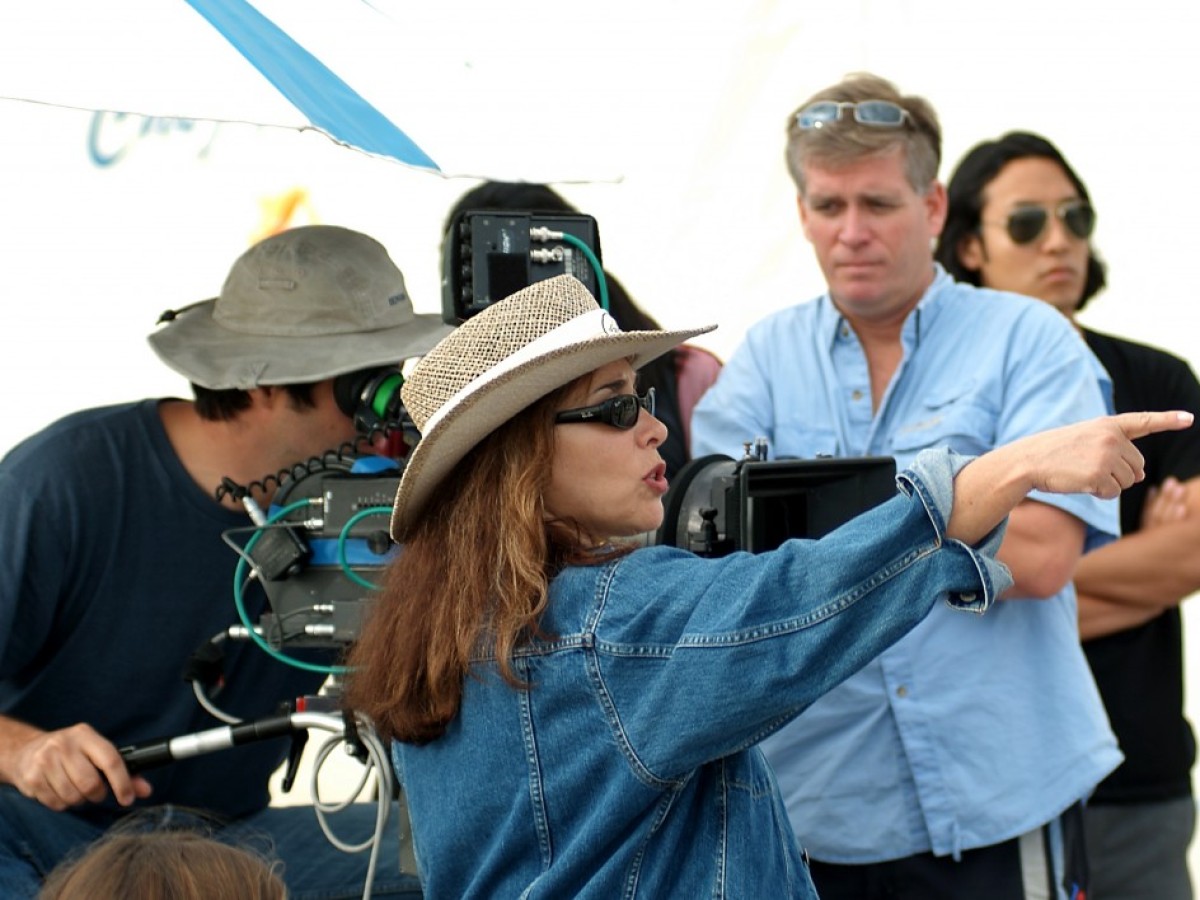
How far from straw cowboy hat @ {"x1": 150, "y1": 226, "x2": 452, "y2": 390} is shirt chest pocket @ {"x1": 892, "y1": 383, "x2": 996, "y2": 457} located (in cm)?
75

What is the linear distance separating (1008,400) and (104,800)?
1.49 meters

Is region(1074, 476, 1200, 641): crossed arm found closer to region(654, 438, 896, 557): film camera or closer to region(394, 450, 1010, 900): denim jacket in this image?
region(654, 438, 896, 557): film camera

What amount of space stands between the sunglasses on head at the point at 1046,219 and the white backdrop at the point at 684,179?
522 millimetres

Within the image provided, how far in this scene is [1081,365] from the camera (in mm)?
2393

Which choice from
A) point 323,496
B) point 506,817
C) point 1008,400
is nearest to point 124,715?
point 323,496

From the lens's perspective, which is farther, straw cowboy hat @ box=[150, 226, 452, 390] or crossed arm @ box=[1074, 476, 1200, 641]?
crossed arm @ box=[1074, 476, 1200, 641]

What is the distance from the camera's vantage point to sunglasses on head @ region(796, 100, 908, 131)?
2.56 metres

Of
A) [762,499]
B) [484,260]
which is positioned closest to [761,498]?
[762,499]

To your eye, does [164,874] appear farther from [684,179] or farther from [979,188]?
[684,179]

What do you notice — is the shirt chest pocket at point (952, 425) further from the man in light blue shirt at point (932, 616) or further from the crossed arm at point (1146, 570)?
the crossed arm at point (1146, 570)

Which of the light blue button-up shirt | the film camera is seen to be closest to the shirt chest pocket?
the light blue button-up shirt

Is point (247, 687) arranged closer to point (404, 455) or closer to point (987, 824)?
point (404, 455)

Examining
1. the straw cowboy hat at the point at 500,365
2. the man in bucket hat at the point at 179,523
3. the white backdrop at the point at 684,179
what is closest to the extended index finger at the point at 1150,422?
the straw cowboy hat at the point at 500,365

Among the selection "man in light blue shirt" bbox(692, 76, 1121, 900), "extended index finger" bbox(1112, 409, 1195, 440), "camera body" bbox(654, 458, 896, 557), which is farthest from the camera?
"man in light blue shirt" bbox(692, 76, 1121, 900)
